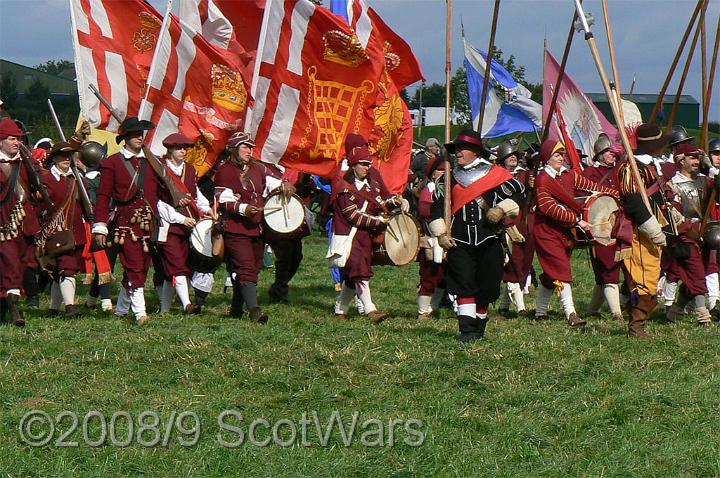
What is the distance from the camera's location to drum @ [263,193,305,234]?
1181 centimetres

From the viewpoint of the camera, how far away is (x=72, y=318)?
39.0ft

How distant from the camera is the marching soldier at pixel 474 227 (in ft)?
32.8

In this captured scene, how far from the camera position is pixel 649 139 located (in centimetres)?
1070

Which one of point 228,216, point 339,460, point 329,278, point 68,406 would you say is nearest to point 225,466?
point 339,460

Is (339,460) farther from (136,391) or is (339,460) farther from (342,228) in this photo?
(342,228)

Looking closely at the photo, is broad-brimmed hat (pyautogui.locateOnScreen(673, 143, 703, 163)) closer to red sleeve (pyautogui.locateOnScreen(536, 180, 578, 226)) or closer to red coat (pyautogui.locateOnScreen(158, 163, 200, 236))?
red sleeve (pyautogui.locateOnScreen(536, 180, 578, 226))

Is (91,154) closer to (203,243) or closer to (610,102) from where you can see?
(203,243)

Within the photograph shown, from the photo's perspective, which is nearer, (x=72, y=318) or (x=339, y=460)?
(x=339, y=460)

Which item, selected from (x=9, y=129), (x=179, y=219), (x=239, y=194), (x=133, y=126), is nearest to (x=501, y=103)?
(x=239, y=194)

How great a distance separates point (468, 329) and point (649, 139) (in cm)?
253

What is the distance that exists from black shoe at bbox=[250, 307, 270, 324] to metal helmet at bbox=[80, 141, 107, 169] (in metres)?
3.76

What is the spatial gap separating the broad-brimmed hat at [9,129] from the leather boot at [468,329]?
4705mm

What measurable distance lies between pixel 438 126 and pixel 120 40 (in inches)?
2118

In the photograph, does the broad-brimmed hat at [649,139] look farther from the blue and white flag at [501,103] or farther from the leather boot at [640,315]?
the blue and white flag at [501,103]
